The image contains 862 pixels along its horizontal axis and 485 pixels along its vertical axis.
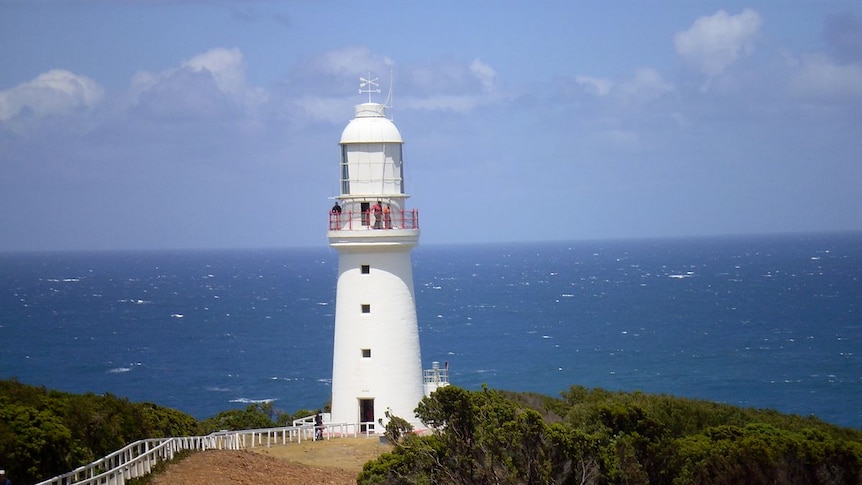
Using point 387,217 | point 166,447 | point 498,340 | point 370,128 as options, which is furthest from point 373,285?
point 498,340

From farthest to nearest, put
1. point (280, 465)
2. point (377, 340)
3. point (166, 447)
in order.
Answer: point (377, 340) → point (280, 465) → point (166, 447)

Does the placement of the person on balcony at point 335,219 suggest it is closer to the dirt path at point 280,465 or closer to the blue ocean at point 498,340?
the dirt path at point 280,465

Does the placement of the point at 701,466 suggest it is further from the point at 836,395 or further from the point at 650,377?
the point at 650,377

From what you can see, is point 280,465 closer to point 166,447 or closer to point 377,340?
point 166,447

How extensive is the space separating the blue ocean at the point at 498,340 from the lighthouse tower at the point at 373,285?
34083 mm

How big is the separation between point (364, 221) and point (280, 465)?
230 inches

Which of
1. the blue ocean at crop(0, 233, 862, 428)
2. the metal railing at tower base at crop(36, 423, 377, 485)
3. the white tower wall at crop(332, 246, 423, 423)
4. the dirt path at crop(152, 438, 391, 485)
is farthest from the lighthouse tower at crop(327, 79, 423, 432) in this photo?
the blue ocean at crop(0, 233, 862, 428)

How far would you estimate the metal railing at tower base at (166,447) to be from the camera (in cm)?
1586

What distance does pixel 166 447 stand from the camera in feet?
60.9

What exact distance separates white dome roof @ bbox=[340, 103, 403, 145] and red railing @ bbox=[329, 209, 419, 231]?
148 centimetres

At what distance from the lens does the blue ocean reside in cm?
6381

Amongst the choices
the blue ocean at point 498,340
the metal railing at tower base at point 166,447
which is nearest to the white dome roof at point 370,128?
the metal railing at tower base at point 166,447

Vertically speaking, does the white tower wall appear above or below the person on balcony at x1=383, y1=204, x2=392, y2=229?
below

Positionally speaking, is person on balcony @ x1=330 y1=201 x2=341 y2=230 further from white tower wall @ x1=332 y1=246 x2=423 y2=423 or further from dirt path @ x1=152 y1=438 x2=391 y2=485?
dirt path @ x1=152 y1=438 x2=391 y2=485
